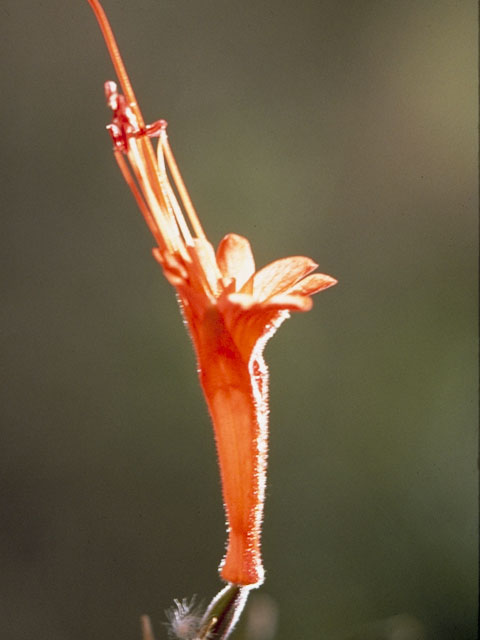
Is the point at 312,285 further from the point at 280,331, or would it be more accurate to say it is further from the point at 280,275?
the point at 280,331

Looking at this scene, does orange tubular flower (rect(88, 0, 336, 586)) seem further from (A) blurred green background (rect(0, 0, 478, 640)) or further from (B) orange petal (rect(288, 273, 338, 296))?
(A) blurred green background (rect(0, 0, 478, 640))

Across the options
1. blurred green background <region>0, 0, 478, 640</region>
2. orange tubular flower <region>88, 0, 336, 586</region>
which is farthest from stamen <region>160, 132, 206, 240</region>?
blurred green background <region>0, 0, 478, 640</region>

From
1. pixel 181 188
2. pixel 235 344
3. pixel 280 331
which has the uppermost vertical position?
pixel 181 188

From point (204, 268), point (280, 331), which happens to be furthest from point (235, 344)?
point (280, 331)

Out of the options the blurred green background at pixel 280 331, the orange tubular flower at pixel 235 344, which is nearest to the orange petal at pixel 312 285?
the orange tubular flower at pixel 235 344

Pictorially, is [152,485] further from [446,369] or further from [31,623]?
[446,369]

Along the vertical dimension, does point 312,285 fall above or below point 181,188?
below

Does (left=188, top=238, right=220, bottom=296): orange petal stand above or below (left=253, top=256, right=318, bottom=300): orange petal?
above
